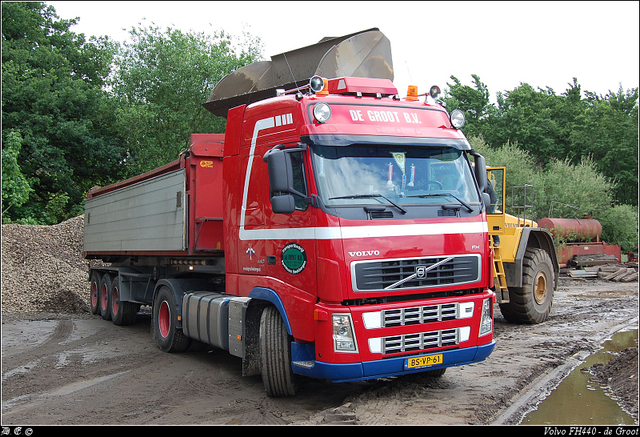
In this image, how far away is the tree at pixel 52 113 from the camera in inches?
1119

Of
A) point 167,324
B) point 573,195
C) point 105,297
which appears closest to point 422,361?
point 167,324

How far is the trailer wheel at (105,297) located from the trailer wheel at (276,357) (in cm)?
852

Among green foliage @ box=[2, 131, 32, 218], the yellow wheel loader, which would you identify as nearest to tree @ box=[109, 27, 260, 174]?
green foliage @ box=[2, 131, 32, 218]

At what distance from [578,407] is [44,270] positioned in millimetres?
16878

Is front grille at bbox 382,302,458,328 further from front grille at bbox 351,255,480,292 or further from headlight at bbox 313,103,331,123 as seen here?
headlight at bbox 313,103,331,123

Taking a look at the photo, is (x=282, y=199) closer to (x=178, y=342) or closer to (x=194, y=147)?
(x=194, y=147)

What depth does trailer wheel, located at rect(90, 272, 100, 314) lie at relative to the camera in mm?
15031

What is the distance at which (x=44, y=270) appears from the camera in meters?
18.7

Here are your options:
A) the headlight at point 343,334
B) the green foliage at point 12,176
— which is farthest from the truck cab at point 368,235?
the green foliage at point 12,176

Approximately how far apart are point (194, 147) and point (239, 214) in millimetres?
2160

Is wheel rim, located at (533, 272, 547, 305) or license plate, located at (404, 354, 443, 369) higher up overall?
wheel rim, located at (533, 272, 547, 305)

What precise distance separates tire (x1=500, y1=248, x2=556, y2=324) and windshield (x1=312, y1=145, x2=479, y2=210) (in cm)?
590

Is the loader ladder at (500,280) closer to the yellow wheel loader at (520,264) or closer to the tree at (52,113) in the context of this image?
the yellow wheel loader at (520,264)
